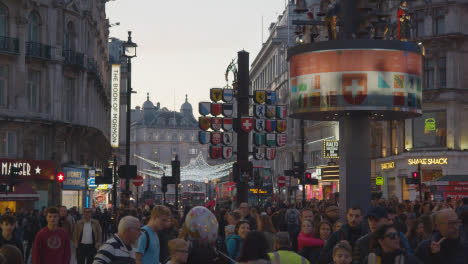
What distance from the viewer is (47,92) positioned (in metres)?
45.3

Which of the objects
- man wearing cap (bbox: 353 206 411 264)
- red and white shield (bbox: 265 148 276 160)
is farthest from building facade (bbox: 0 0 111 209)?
man wearing cap (bbox: 353 206 411 264)

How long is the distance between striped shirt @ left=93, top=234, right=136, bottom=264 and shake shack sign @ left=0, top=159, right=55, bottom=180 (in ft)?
113

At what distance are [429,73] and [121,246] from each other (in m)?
44.9

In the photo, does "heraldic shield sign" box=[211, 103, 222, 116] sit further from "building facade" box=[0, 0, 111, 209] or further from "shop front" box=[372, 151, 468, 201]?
"shop front" box=[372, 151, 468, 201]

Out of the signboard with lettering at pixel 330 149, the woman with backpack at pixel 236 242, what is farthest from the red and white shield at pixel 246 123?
the signboard with lettering at pixel 330 149

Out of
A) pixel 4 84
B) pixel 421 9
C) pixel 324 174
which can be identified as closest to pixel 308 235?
pixel 4 84

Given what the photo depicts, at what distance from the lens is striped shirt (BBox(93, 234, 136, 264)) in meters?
8.69

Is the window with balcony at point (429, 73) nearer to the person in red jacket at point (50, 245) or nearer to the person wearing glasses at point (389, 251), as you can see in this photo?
the person in red jacket at point (50, 245)

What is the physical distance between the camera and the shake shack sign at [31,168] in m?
42.2

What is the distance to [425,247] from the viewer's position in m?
9.23

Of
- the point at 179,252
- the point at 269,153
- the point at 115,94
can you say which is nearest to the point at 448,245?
the point at 179,252

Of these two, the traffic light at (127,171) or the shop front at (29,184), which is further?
the shop front at (29,184)

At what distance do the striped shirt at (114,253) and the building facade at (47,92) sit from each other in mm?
34861

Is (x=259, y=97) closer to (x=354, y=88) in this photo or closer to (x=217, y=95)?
(x=217, y=95)
